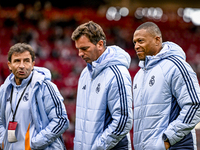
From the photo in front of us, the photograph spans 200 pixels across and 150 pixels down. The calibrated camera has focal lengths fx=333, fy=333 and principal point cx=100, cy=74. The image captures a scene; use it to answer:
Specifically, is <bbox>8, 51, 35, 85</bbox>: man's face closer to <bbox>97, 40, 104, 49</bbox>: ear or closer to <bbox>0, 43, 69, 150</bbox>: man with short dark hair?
<bbox>0, 43, 69, 150</bbox>: man with short dark hair

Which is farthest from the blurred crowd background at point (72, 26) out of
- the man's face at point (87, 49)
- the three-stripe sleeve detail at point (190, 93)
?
the three-stripe sleeve detail at point (190, 93)

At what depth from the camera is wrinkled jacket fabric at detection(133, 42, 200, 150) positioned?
227cm

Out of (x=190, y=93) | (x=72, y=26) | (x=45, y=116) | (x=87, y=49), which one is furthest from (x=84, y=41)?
(x=72, y=26)

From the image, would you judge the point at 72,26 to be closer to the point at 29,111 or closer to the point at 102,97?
the point at 29,111

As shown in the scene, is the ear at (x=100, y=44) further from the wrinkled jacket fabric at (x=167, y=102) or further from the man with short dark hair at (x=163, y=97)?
the wrinkled jacket fabric at (x=167, y=102)

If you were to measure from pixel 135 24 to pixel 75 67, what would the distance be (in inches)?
195

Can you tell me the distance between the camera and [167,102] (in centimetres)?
238

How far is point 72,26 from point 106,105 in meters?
10.2

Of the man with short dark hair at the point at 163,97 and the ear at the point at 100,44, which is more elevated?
the ear at the point at 100,44

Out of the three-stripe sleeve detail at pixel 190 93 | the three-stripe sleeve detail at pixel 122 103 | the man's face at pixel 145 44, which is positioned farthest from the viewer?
the man's face at pixel 145 44

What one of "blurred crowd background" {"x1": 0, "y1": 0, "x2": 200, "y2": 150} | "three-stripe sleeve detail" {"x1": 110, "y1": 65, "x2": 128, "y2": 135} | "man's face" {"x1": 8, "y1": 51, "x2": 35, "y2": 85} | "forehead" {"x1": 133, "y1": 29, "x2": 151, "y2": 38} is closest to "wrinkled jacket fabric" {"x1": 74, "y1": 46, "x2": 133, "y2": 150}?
"three-stripe sleeve detail" {"x1": 110, "y1": 65, "x2": 128, "y2": 135}

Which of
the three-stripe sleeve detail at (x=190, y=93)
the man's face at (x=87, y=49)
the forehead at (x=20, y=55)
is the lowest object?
the three-stripe sleeve detail at (x=190, y=93)

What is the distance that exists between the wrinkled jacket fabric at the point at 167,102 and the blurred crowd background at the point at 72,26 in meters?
5.35

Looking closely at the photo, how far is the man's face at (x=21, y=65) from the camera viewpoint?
2.94 metres
